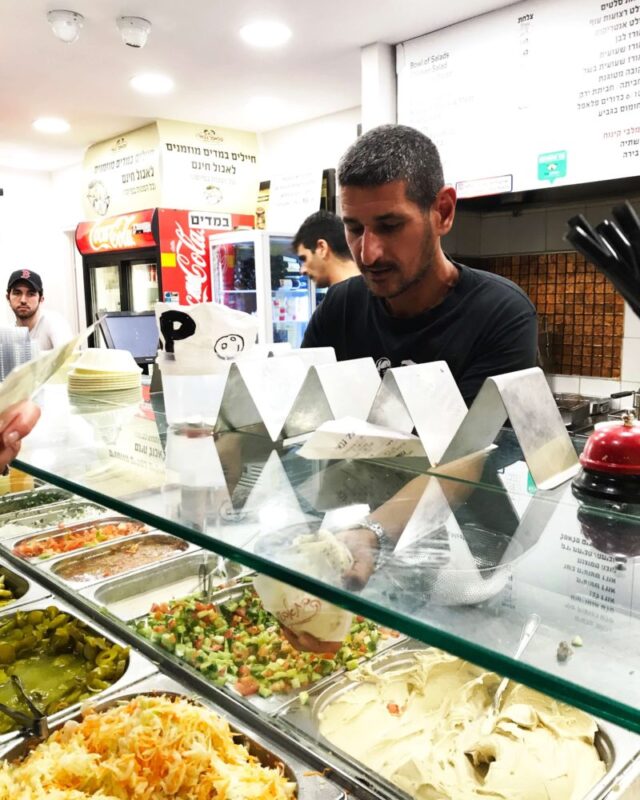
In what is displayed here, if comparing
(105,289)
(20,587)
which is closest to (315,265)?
(20,587)

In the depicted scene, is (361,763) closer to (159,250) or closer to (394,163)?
(394,163)

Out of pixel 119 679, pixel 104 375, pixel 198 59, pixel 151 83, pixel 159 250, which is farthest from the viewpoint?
pixel 159 250

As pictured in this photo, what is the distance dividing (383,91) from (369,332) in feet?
9.00

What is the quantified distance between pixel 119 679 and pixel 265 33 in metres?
4.05

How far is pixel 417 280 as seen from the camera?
207 centimetres

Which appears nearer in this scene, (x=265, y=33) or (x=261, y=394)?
(x=261, y=394)

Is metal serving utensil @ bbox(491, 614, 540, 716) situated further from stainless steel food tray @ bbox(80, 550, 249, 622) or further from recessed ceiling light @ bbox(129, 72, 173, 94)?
recessed ceiling light @ bbox(129, 72, 173, 94)

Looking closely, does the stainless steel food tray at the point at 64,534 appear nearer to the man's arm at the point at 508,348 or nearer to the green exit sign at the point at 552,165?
the man's arm at the point at 508,348

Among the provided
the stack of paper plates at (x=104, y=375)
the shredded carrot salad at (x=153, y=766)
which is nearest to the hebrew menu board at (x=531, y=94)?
the stack of paper plates at (x=104, y=375)

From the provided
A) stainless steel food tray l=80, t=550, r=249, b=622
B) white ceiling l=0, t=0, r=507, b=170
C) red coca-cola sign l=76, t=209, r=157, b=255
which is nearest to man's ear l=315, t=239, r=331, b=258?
white ceiling l=0, t=0, r=507, b=170

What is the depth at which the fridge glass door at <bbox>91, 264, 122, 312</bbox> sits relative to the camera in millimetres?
7918

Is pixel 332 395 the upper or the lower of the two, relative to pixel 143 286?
lower

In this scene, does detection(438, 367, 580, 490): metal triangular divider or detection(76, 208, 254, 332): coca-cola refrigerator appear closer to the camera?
detection(438, 367, 580, 490): metal triangular divider

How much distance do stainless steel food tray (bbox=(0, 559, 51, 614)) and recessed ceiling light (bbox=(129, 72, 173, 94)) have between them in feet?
13.6
